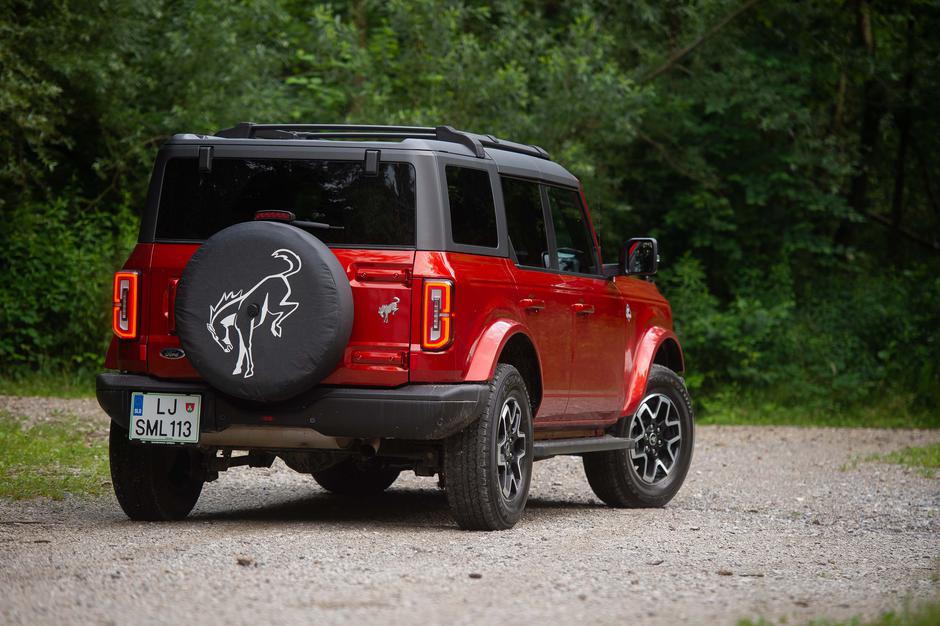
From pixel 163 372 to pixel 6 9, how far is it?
9991 mm

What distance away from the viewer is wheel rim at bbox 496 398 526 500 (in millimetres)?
7273

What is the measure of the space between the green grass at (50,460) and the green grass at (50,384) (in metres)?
2.54

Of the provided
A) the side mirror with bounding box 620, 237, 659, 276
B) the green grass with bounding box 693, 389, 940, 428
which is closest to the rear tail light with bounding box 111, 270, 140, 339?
the side mirror with bounding box 620, 237, 659, 276

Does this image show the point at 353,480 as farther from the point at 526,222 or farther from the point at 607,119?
the point at 607,119

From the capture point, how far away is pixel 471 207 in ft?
23.9

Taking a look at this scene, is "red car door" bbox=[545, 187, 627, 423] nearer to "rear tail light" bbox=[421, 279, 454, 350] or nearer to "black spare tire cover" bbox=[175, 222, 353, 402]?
"rear tail light" bbox=[421, 279, 454, 350]

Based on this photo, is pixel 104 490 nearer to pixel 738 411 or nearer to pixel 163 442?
pixel 163 442

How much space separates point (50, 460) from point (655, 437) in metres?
4.63

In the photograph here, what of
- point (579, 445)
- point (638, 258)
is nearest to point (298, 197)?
point (579, 445)

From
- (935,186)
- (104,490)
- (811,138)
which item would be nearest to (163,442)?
(104,490)

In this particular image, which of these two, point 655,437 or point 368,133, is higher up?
point 368,133

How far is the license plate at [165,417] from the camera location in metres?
6.88

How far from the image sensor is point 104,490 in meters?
9.16

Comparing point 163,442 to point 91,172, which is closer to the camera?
point 163,442
